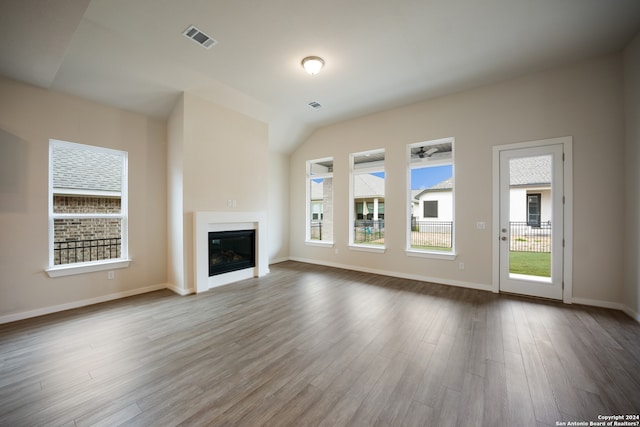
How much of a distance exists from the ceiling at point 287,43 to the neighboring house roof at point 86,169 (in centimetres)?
85

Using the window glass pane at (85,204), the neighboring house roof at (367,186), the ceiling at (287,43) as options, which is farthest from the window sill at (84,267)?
the neighboring house roof at (367,186)

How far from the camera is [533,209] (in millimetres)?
3781

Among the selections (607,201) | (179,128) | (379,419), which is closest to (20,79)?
(179,128)

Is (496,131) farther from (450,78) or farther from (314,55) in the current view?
(314,55)

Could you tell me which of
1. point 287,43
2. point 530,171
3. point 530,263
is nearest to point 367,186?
point 530,171

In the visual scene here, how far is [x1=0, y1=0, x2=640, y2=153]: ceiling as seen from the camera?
2.48m

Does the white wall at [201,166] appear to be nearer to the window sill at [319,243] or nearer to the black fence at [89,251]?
→ the black fence at [89,251]

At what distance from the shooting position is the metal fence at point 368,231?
5391 mm

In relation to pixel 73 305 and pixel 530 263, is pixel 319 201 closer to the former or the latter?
pixel 530 263

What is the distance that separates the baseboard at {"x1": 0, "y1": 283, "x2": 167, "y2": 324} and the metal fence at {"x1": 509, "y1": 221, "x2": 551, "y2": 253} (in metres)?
5.92

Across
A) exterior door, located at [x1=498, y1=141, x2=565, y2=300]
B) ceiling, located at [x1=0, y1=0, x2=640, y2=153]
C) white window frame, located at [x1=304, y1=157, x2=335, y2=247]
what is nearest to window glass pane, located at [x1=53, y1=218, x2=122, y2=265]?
ceiling, located at [x1=0, y1=0, x2=640, y2=153]

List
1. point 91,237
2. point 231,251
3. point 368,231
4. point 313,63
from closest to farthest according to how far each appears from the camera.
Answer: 1. point 313,63
2. point 91,237
3. point 231,251
4. point 368,231

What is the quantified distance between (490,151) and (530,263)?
1.89 m

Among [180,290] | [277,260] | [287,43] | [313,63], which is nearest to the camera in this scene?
[287,43]
